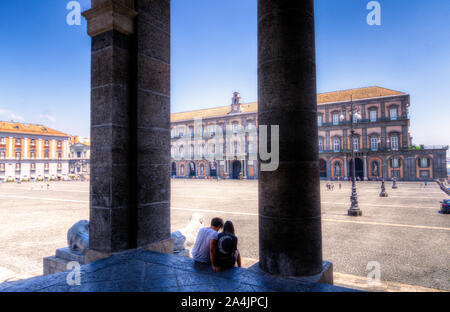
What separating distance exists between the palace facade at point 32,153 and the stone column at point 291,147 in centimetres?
6754

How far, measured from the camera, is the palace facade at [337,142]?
4362 cm

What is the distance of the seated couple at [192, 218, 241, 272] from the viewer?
11.3ft

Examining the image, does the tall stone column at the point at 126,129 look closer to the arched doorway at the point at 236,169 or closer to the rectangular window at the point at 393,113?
the rectangular window at the point at 393,113

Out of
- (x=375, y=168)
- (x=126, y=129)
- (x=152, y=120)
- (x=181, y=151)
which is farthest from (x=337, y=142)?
(x=126, y=129)

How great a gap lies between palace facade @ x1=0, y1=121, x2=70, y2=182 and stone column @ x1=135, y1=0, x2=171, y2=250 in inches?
2574

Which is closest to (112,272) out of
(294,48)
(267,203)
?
(267,203)

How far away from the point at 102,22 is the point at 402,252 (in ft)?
30.1

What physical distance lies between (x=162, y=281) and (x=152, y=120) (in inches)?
101

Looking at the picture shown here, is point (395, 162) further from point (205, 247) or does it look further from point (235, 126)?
point (205, 247)

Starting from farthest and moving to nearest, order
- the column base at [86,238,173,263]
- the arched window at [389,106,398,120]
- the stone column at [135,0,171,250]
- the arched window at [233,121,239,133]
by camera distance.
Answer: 1. the arched window at [233,121,239,133]
2. the arched window at [389,106,398,120]
3. the stone column at [135,0,171,250]
4. the column base at [86,238,173,263]

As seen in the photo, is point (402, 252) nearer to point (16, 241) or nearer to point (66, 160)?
point (16, 241)

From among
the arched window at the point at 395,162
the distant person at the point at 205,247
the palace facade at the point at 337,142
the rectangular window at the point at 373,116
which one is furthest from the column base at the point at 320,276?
the rectangular window at the point at 373,116

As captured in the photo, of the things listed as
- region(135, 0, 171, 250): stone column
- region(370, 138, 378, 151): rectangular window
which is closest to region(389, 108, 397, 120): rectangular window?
region(370, 138, 378, 151): rectangular window

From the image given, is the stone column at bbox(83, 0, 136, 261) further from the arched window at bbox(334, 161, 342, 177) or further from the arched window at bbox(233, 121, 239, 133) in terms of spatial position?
the arched window at bbox(233, 121, 239, 133)
